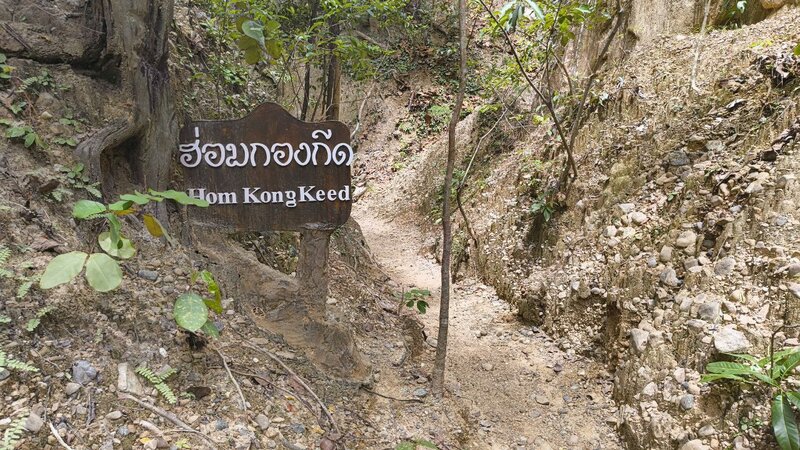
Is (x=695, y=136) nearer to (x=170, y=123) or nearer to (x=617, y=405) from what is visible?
(x=617, y=405)

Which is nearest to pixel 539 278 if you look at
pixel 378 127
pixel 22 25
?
pixel 22 25

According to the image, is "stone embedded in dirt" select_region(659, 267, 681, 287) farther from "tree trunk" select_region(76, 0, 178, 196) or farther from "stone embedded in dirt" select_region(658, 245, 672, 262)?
"tree trunk" select_region(76, 0, 178, 196)

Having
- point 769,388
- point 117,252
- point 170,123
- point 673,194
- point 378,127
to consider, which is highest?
point 378,127

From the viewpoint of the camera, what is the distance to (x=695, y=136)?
4594 mm

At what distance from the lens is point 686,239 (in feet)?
13.1

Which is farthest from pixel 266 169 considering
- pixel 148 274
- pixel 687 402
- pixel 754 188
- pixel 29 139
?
pixel 754 188

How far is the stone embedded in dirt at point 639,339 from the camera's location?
3.75 meters

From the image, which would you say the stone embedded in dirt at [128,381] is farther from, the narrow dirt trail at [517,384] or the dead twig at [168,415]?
the narrow dirt trail at [517,384]

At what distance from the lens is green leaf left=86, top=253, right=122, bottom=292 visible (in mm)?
1211

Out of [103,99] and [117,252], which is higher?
[103,99]

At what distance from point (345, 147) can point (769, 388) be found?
9.76 ft

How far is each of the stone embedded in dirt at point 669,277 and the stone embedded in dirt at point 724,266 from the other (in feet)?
1.25

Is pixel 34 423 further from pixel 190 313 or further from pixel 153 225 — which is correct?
pixel 153 225

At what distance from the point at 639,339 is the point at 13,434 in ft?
13.2
